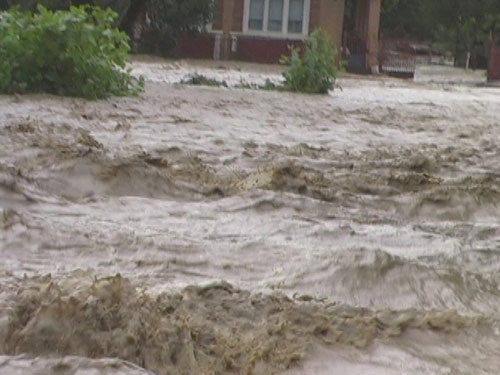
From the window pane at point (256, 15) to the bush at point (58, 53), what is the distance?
23324 millimetres

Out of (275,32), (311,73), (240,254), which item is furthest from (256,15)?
(240,254)

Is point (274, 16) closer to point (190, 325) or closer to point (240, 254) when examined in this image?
point (240, 254)

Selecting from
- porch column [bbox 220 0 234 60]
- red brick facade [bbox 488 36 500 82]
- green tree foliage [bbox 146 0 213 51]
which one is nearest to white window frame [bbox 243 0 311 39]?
porch column [bbox 220 0 234 60]

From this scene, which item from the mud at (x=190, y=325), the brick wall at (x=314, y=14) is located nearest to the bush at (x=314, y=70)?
the mud at (x=190, y=325)

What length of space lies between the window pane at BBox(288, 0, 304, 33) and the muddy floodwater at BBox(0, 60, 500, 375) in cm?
2665

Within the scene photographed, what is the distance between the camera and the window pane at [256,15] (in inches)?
1479

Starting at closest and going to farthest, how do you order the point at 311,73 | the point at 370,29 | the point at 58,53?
1. the point at 58,53
2. the point at 311,73
3. the point at 370,29

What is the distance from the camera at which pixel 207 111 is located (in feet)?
44.1

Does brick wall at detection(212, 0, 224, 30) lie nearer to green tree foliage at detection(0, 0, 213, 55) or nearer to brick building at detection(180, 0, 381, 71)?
brick building at detection(180, 0, 381, 71)

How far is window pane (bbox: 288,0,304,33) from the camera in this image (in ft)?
123

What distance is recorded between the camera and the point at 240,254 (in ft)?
18.7

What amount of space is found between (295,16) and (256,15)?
1345 mm

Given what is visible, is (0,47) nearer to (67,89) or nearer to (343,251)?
(67,89)

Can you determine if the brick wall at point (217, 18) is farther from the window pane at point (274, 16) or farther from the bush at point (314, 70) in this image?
the bush at point (314, 70)
